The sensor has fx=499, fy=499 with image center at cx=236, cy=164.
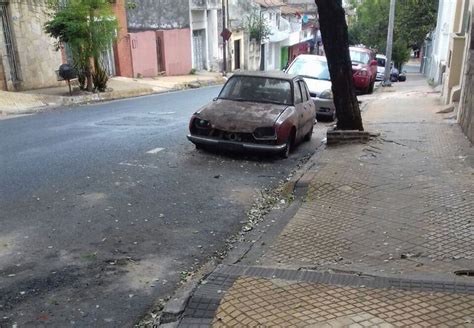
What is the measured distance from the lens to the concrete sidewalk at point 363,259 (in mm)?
3648

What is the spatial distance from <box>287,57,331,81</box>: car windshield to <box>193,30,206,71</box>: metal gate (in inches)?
806

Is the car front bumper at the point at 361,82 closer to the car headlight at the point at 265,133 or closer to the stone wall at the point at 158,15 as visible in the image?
the car headlight at the point at 265,133

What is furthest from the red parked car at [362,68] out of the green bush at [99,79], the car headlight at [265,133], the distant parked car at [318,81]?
the car headlight at [265,133]

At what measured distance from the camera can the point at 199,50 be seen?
35781 millimetres

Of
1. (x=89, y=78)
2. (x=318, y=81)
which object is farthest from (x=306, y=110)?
(x=89, y=78)

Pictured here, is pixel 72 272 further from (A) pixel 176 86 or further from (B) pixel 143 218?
(A) pixel 176 86

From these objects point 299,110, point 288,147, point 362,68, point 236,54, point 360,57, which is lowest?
point 236,54

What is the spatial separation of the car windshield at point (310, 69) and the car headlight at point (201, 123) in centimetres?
646

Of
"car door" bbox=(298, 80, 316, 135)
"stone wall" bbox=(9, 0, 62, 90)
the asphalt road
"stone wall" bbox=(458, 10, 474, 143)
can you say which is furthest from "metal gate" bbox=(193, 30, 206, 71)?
"stone wall" bbox=(458, 10, 474, 143)

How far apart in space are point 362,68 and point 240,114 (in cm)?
1219

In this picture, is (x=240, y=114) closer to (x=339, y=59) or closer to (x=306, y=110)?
(x=306, y=110)

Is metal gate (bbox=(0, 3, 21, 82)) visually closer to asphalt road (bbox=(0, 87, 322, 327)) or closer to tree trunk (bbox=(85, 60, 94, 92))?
tree trunk (bbox=(85, 60, 94, 92))

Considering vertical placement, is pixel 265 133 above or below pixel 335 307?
above

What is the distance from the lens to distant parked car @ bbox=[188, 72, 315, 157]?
878 cm
